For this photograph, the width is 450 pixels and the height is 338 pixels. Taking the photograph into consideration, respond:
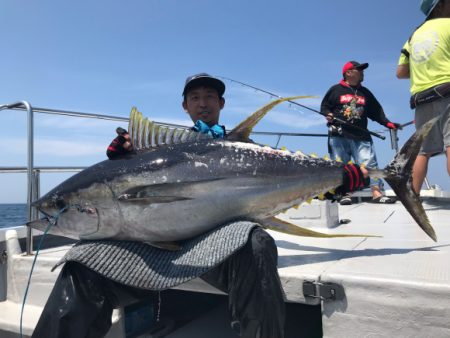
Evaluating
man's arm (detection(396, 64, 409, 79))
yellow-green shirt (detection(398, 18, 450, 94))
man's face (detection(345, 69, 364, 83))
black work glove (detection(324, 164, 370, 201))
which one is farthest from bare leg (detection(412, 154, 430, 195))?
man's face (detection(345, 69, 364, 83))

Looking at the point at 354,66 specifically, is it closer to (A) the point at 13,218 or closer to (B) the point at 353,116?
(B) the point at 353,116

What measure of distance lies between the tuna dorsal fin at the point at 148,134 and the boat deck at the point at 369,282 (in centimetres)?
72

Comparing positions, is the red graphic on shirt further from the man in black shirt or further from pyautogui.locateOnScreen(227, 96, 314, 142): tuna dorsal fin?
pyautogui.locateOnScreen(227, 96, 314, 142): tuna dorsal fin

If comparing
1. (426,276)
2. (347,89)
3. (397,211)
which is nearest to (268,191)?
(426,276)

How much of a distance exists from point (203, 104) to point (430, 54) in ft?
6.94

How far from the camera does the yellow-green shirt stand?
3195 mm

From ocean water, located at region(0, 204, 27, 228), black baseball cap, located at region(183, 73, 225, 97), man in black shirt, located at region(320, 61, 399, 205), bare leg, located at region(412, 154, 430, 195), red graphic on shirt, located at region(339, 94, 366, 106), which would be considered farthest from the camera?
ocean water, located at region(0, 204, 27, 228)

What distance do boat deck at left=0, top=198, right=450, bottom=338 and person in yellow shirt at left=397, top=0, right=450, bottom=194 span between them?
4.32 ft

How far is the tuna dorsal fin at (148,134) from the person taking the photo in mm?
1929

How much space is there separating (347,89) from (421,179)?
83.8 inches

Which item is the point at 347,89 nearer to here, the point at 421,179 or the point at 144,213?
the point at 421,179

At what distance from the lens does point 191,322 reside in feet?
8.31

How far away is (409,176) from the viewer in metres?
2.04

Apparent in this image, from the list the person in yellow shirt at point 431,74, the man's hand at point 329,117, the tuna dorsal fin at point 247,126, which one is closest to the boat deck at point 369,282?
the tuna dorsal fin at point 247,126
